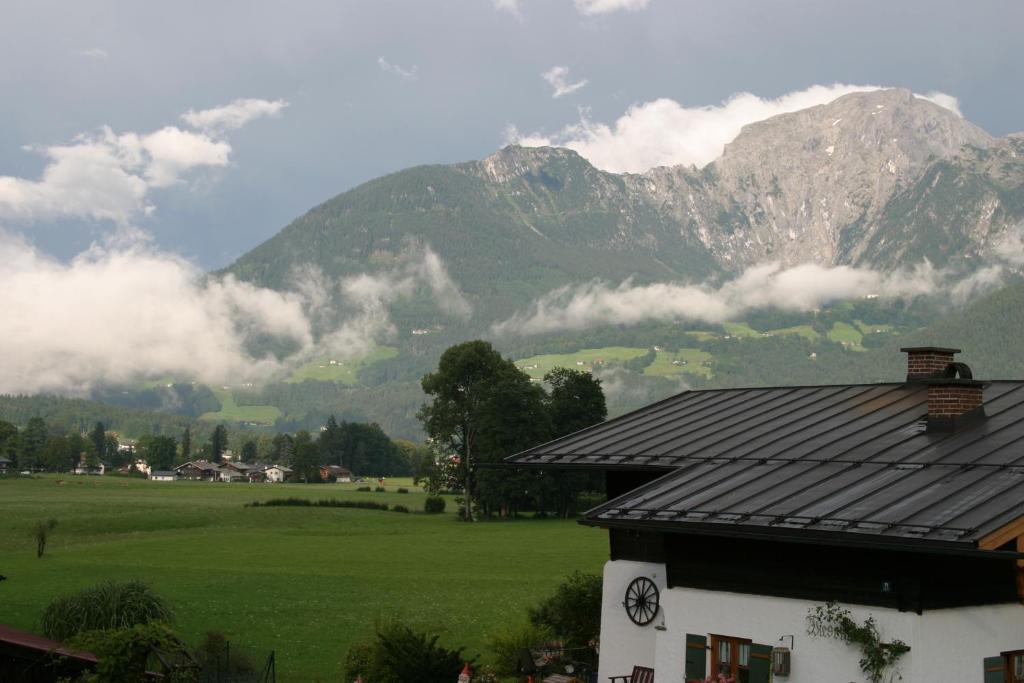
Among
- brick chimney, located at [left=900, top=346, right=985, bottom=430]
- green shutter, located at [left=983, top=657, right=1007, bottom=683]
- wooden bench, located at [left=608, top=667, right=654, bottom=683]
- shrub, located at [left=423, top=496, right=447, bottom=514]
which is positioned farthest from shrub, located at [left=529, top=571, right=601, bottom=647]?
shrub, located at [left=423, top=496, right=447, bottom=514]

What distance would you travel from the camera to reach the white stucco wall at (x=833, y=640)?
16281 mm

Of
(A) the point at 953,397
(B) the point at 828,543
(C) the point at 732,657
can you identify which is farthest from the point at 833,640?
(A) the point at 953,397

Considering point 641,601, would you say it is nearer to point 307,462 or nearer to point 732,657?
point 732,657

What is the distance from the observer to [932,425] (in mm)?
21266

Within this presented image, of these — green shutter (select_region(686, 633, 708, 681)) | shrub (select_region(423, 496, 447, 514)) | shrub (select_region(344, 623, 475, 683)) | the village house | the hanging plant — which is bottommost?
shrub (select_region(344, 623, 475, 683))

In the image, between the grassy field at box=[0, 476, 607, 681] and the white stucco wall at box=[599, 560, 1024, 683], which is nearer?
the white stucco wall at box=[599, 560, 1024, 683]

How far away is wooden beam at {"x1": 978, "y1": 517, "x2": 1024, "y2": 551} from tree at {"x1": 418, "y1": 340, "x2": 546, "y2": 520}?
7577 cm

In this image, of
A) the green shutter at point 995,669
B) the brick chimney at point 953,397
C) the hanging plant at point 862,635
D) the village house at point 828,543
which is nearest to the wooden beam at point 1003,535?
the village house at point 828,543

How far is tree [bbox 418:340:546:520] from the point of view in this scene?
303ft

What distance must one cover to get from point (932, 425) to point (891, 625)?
19.5ft

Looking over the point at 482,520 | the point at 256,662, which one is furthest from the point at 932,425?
the point at 482,520

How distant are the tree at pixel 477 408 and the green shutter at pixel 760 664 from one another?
241ft

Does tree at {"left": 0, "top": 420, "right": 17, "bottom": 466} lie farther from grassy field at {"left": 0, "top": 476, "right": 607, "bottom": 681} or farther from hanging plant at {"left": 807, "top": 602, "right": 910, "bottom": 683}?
hanging plant at {"left": 807, "top": 602, "right": 910, "bottom": 683}

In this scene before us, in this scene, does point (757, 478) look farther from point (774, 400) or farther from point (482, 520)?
point (482, 520)
